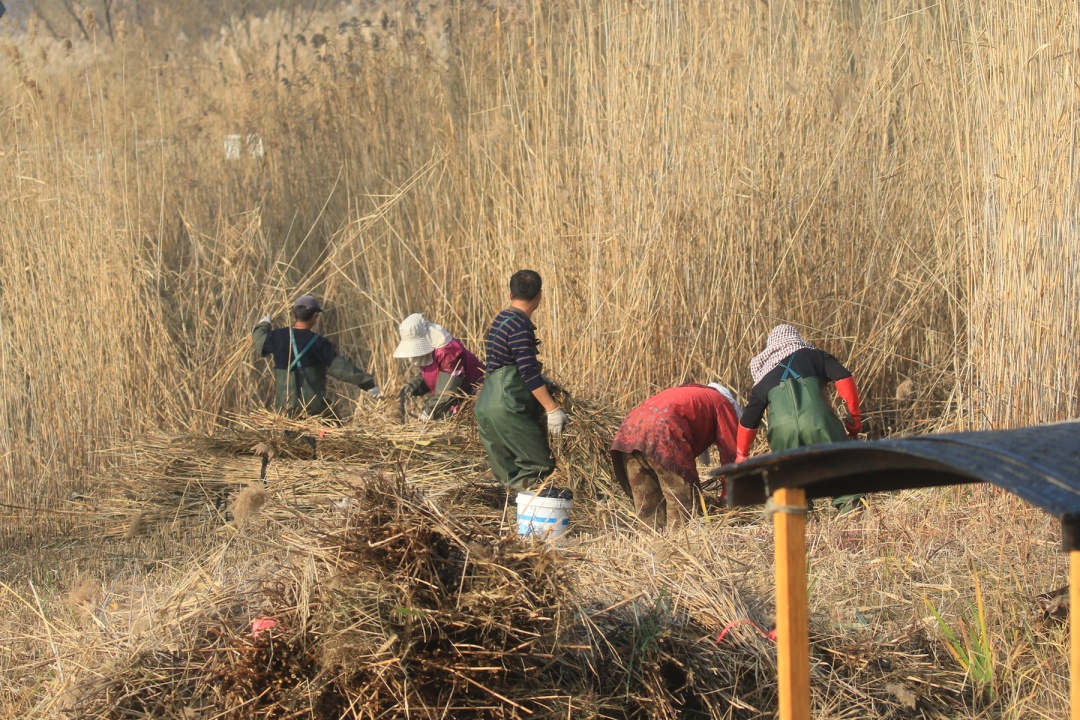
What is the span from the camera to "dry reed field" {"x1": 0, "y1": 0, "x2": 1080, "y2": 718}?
109 inches

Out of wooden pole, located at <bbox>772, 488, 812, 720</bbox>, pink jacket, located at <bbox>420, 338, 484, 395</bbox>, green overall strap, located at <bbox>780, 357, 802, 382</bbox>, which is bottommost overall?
wooden pole, located at <bbox>772, 488, 812, 720</bbox>

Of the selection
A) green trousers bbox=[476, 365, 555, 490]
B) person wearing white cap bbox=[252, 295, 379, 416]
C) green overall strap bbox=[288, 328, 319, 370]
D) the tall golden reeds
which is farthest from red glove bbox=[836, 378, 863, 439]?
green overall strap bbox=[288, 328, 319, 370]

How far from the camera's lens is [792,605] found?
6.33 ft

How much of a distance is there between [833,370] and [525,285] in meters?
1.39

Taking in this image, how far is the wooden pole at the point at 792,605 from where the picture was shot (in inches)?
76.1

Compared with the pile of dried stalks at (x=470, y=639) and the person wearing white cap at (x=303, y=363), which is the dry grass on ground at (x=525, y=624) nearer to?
the pile of dried stalks at (x=470, y=639)

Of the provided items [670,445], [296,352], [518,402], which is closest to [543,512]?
[670,445]

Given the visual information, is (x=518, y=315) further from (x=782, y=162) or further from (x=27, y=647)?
(x=27, y=647)

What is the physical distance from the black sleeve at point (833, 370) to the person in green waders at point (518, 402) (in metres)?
1.17

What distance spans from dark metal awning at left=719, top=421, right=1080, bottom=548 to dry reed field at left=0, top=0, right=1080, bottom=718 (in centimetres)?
84

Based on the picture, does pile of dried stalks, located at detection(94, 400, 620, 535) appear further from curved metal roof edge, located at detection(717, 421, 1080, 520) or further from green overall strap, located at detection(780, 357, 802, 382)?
curved metal roof edge, located at detection(717, 421, 1080, 520)

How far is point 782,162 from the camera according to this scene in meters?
5.86

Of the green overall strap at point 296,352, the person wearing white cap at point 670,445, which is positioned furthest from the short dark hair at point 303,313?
the person wearing white cap at point 670,445

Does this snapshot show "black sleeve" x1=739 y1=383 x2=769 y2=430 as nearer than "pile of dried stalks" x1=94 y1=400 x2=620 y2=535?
Yes
